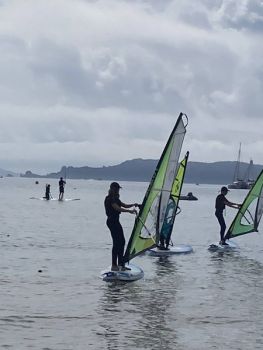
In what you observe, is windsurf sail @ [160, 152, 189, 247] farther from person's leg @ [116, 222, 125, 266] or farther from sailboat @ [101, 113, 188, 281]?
person's leg @ [116, 222, 125, 266]

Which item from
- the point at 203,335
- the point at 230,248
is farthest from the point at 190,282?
the point at 230,248

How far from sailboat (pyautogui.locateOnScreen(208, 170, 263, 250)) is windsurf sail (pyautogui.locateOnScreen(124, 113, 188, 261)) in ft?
21.9

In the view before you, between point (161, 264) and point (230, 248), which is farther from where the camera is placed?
point (230, 248)

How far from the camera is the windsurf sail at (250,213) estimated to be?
20.4m

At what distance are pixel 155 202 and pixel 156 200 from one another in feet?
0.15

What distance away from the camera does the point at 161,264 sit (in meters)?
16.1

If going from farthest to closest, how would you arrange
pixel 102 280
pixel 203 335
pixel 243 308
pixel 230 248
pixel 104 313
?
pixel 230 248, pixel 102 280, pixel 243 308, pixel 104 313, pixel 203 335

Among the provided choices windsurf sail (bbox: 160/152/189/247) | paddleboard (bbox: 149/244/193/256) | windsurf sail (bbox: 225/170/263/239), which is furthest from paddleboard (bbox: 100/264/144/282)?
windsurf sail (bbox: 225/170/263/239)

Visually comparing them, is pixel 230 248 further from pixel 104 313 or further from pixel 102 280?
pixel 104 313

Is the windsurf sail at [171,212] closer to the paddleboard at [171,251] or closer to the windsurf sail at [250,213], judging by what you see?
the paddleboard at [171,251]

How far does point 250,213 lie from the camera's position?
20594mm

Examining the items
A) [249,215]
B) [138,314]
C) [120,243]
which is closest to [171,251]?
[249,215]

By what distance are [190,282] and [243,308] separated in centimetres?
265

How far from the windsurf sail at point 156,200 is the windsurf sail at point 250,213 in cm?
679
